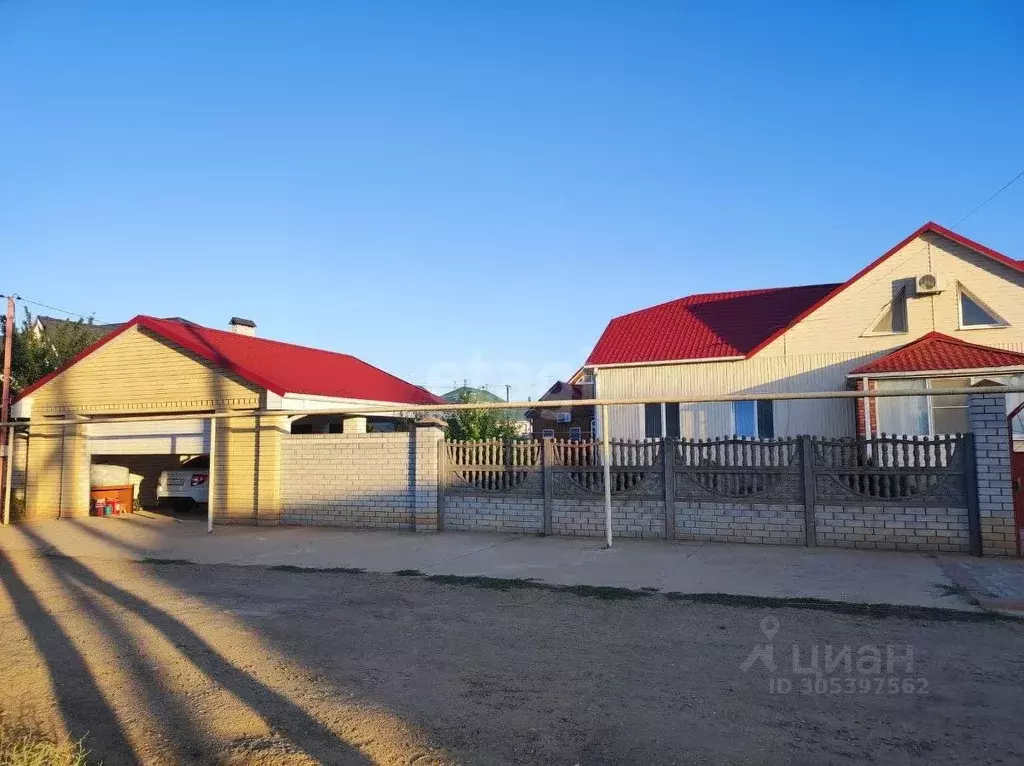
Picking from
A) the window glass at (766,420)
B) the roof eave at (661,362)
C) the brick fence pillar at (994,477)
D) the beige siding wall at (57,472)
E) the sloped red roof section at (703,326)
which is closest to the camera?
the brick fence pillar at (994,477)

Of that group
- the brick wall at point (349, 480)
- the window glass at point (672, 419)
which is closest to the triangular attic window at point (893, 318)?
the window glass at point (672, 419)

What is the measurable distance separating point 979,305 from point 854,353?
3.11m

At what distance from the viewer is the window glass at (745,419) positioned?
63.3 feet

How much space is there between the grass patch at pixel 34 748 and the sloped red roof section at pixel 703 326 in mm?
18171

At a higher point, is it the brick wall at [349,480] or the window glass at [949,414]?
the window glass at [949,414]

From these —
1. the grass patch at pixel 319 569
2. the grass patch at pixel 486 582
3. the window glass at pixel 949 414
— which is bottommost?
the grass patch at pixel 319 569

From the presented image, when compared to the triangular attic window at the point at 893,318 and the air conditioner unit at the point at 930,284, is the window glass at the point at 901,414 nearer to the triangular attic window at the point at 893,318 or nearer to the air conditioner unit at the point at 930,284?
the triangular attic window at the point at 893,318

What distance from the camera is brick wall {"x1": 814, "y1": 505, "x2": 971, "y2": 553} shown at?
978 cm

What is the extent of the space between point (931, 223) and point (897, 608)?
48.1 ft

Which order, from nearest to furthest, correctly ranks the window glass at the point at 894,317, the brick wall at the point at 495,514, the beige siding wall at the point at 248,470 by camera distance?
1. the brick wall at the point at 495,514
2. the beige siding wall at the point at 248,470
3. the window glass at the point at 894,317

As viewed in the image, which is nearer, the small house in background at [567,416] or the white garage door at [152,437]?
the white garage door at [152,437]

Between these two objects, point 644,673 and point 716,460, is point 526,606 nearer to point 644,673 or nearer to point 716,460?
point 644,673

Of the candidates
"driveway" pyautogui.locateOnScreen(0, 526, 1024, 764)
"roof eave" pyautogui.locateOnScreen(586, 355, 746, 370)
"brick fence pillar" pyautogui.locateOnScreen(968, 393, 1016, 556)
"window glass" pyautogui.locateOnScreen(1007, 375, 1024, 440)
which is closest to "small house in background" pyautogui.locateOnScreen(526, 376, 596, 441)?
"roof eave" pyautogui.locateOnScreen(586, 355, 746, 370)

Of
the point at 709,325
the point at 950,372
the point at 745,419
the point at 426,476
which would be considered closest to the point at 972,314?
the point at 950,372
